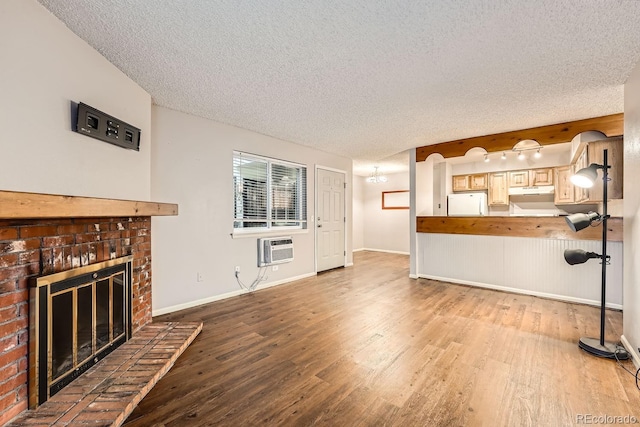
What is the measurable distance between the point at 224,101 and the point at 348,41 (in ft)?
5.58

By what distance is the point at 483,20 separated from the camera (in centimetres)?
175

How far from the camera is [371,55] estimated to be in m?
2.14

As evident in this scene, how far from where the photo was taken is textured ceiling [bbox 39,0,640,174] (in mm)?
1677

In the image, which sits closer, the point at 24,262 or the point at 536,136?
the point at 24,262

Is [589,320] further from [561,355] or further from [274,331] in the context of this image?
[274,331]

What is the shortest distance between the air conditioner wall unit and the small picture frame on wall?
4.53m

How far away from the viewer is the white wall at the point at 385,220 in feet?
26.1

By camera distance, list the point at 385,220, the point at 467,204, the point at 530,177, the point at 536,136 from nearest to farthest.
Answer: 1. the point at 536,136
2. the point at 530,177
3. the point at 467,204
4. the point at 385,220

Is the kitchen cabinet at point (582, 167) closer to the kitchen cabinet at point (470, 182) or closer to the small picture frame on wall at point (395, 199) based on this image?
the kitchen cabinet at point (470, 182)

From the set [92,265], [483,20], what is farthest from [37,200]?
[483,20]

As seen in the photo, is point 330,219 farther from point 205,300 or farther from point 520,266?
point 520,266

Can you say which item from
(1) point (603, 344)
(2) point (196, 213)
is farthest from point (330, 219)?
(1) point (603, 344)

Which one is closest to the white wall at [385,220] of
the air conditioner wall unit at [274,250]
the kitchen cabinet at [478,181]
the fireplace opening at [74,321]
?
the kitchen cabinet at [478,181]

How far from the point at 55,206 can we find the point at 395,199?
7750mm
